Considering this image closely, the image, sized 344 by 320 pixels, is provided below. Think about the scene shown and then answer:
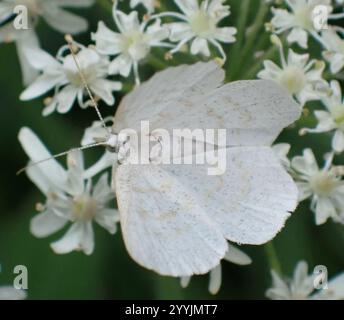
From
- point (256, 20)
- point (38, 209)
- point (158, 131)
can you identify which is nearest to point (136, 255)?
point (158, 131)

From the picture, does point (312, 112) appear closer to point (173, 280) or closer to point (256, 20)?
point (256, 20)

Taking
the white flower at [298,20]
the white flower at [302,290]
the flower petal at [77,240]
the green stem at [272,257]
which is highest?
the white flower at [298,20]

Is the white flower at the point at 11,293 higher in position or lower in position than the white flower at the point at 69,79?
lower

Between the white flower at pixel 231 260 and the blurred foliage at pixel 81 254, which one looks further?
the blurred foliage at pixel 81 254

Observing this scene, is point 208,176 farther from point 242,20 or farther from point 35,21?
point 35,21

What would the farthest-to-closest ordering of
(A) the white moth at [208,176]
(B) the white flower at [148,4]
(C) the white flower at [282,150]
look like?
1. (B) the white flower at [148,4]
2. (C) the white flower at [282,150]
3. (A) the white moth at [208,176]

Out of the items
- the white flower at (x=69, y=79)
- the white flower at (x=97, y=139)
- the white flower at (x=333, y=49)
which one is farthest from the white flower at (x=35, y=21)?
the white flower at (x=333, y=49)

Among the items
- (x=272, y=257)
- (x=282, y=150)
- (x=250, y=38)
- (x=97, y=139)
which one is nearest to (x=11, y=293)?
(x=97, y=139)

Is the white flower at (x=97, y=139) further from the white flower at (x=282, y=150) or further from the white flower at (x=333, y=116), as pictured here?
the white flower at (x=333, y=116)

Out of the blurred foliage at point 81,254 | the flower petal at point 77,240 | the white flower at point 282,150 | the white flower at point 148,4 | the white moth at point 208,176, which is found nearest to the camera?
the white moth at point 208,176
